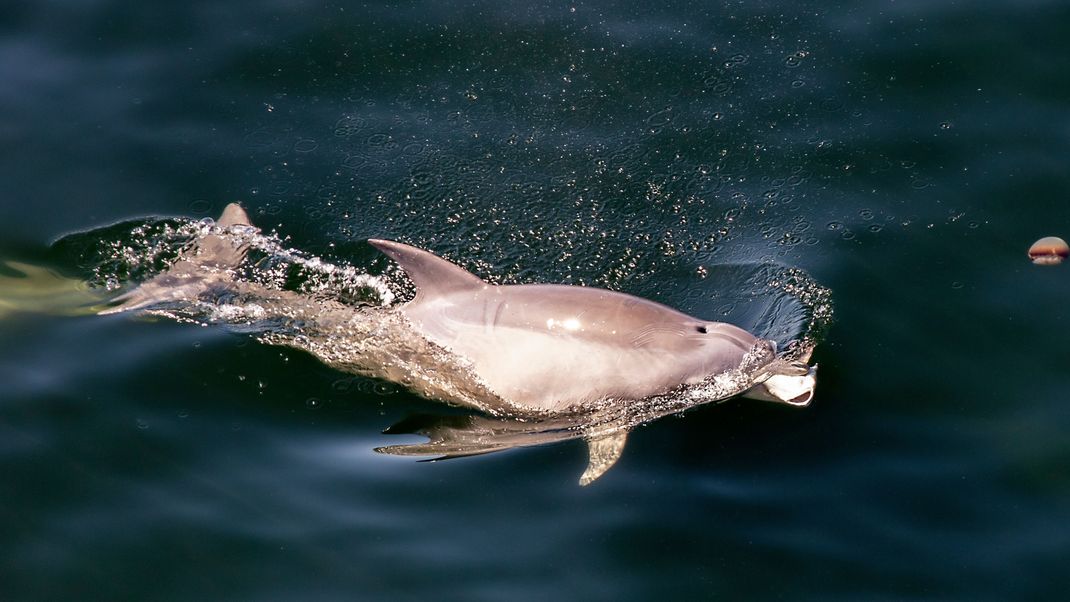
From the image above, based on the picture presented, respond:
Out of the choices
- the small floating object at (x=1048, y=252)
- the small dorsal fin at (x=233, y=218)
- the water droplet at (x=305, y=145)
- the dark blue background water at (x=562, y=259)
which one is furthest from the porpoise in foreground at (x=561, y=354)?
the water droplet at (x=305, y=145)

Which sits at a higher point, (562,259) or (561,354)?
(562,259)

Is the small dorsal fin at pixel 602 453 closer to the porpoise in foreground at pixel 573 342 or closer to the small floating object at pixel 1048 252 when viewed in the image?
the porpoise in foreground at pixel 573 342

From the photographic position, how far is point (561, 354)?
616cm

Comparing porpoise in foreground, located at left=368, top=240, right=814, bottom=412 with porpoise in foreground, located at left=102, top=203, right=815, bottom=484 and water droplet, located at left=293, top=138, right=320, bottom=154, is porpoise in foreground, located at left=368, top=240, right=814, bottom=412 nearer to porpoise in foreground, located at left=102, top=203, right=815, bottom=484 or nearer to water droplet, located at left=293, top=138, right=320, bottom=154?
porpoise in foreground, located at left=102, top=203, right=815, bottom=484

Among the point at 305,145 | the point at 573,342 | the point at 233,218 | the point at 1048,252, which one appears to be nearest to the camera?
the point at 573,342

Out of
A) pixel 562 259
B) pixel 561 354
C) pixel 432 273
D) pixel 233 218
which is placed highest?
pixel 233 218

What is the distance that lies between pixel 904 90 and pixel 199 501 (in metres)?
5.94

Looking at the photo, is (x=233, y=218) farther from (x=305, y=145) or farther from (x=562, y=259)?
(x=562, y=259)

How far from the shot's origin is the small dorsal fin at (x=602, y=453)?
5.86 metres

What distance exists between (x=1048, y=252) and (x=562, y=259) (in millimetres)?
3227

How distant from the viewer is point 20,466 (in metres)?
5.69

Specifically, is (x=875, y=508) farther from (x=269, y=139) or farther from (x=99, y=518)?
(x=269, y=139)

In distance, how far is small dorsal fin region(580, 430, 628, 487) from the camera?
19.2 ft

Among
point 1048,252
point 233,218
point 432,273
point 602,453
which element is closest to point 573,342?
point 602,453
